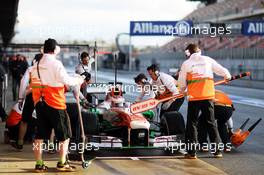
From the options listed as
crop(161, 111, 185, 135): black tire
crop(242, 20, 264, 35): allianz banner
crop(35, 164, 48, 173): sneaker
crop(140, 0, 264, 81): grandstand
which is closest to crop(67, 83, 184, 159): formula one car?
crop(161, 111, 185, 135): black tire

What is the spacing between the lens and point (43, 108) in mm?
7863

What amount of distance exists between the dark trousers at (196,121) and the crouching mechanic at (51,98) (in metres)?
2.18

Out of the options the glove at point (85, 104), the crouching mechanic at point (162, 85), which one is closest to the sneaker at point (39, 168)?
the glove at point (85, 104)

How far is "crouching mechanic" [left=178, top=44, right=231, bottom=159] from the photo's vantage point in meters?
9.10

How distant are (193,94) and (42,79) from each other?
2590 millimetres

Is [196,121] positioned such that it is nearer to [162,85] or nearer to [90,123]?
[90,123]

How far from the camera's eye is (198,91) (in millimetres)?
9102

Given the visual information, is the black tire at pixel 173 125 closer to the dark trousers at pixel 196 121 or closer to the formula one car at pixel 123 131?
the formula one car at pixel 123 131

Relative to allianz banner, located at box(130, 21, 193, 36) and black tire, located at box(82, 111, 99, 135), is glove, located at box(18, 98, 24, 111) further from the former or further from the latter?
allianz banner, located at box(130, 21, 193, 36)

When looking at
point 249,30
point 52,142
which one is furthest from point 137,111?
point 249,30

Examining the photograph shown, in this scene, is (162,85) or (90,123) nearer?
(90,123)

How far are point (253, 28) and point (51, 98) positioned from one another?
36435mm

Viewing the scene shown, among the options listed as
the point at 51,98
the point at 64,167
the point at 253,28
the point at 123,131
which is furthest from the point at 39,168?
the point at 253,28

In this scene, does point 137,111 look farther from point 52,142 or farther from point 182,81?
point 52,142
